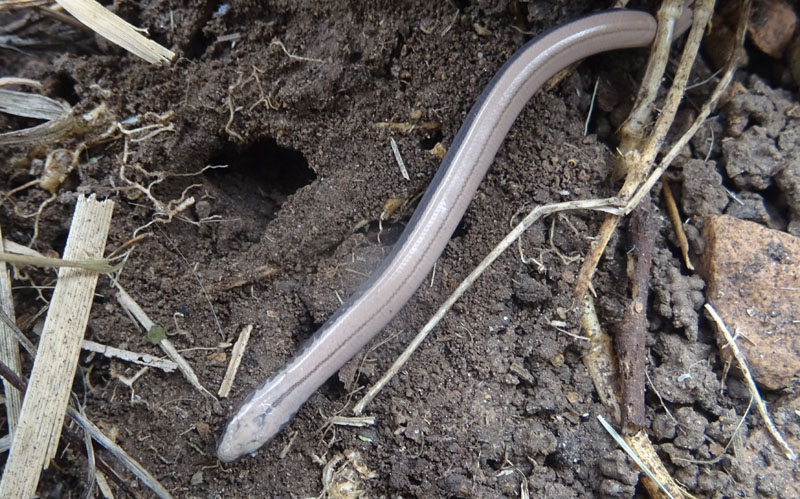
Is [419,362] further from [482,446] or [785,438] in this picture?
[785,438]

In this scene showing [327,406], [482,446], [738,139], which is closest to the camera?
[482,446]

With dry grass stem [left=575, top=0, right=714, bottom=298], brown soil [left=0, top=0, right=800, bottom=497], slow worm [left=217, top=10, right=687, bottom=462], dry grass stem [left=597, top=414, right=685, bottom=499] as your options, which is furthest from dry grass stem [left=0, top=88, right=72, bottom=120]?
dry grass stem [left=597, top=414, right=685, bottom=499]

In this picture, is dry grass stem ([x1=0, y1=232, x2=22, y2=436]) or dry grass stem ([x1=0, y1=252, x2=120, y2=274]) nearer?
dry grass stem ([x1=0, y1=252, x2=120, y2=274])

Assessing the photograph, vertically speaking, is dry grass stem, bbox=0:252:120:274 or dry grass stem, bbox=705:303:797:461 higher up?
dry grass stem, bbox=705:303:797:461

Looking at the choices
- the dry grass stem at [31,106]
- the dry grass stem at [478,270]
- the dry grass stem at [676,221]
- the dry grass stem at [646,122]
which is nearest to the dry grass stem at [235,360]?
the dry grass stem at [478,270]

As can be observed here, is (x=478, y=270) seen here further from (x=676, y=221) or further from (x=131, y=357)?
(x=131, y=357)

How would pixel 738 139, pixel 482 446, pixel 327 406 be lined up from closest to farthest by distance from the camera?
pixel 482 446 < pixel 327 406 < pixel 738 139

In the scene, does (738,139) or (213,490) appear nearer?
(213,490)

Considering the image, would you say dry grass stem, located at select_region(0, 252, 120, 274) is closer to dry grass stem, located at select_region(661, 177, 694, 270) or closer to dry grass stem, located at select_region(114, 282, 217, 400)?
dry grass stem, located at select_region(114, 282, 217, 400)

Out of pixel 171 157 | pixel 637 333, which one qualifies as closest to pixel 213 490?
pixel 171 157
